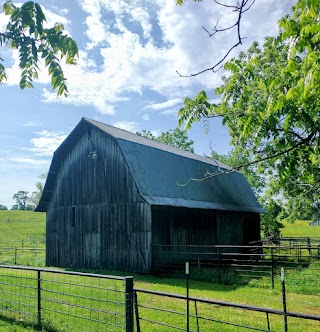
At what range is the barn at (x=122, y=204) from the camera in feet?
57.5

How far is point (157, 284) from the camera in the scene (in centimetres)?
1389

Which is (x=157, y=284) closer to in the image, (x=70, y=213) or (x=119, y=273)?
(x=119, y=273)

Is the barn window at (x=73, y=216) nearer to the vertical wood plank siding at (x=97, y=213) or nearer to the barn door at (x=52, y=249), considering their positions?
the vertical wood plank siding at (x=97, y=213)

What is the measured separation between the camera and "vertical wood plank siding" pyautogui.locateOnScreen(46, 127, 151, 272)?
57.4 feet

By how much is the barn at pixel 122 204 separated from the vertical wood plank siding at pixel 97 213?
5 centimetres

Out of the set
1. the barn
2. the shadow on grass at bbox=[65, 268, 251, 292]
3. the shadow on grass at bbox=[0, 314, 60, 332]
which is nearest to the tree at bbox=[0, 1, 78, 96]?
the shadow on grass at bbox=[0, 314, 60, 332]

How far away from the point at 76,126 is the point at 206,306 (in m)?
13.2

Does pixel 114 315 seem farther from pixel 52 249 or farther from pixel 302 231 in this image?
pixel 302 231

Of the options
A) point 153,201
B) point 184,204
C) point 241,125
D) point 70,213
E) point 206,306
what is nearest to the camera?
point 241,125

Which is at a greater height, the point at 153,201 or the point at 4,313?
the point at 153,201

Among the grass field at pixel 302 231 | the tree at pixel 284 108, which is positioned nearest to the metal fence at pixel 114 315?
the tree at pixel 284 108

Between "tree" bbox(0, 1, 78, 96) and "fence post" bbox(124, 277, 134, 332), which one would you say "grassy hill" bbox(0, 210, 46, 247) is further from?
"tree" bbox(0, 1, 78, 96)

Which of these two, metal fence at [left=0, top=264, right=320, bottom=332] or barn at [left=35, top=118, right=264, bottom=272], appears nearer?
metal fence at [left=0, top=264, right=320, bottom=332]

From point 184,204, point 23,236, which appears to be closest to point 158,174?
Result: point 184,204
